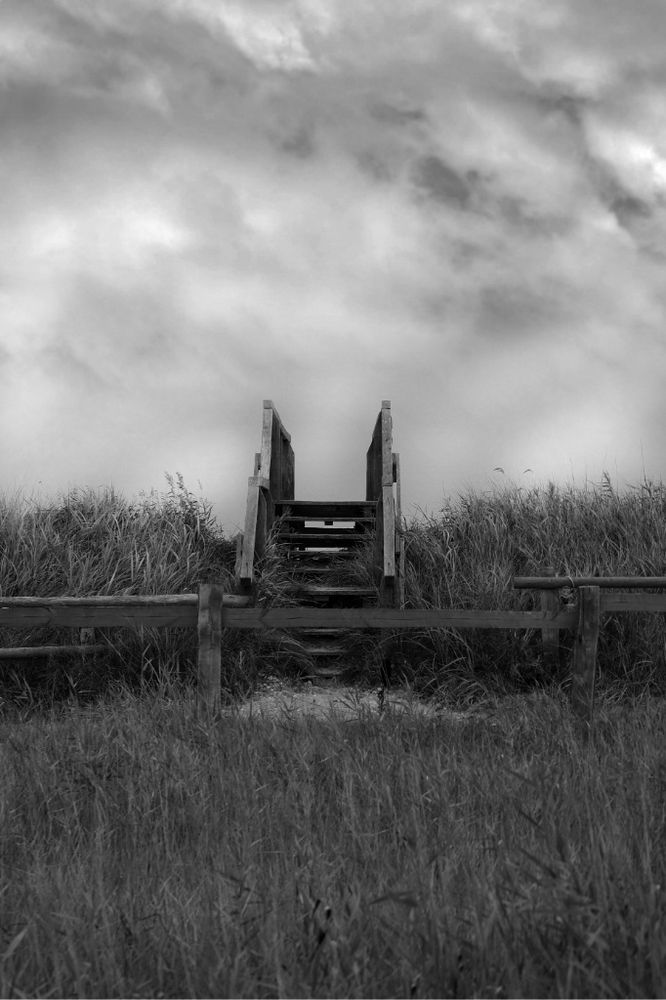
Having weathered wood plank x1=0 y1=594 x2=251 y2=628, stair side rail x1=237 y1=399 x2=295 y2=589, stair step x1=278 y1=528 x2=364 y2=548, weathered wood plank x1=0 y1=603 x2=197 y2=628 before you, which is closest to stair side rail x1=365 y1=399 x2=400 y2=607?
stair step x1=278 y1=528 x2=364 y2=548

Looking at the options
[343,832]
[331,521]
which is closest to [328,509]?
[331,521]

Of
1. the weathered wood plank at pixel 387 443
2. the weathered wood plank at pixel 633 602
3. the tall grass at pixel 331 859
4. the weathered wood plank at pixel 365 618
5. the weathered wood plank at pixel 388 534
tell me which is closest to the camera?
the tall grass at pixel 331 859

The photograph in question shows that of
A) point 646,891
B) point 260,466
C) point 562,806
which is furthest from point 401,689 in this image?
point 646,891

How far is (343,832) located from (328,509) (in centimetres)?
883

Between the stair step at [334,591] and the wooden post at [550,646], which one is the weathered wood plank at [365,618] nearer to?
the wooden post at [550,646]

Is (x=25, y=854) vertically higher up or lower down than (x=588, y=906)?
lower down

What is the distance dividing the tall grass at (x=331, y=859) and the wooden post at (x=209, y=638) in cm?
120

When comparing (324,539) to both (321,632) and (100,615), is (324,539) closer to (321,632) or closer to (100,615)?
(321,632)

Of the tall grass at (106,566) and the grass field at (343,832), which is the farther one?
the tall grass at (106,566)

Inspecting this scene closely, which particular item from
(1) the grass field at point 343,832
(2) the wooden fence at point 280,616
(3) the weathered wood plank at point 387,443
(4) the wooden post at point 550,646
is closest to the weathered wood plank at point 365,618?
(2) the wooden fence at point 280,616

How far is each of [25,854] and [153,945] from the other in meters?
1.28

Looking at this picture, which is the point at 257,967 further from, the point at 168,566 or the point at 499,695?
the point at 168,566

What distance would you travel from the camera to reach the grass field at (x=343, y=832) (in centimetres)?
208

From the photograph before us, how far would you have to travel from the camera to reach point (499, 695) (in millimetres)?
7934
